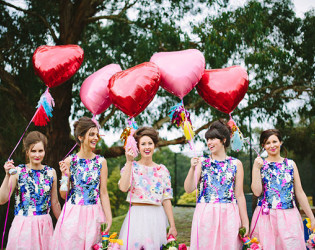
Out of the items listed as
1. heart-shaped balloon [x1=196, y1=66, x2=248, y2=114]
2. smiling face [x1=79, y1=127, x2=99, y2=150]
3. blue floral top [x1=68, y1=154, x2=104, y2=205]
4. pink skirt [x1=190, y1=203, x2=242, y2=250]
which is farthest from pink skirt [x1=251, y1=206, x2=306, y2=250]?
smiling face [x1=79, y1=127, x2=99, y2=150]

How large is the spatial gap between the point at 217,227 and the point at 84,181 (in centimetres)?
121

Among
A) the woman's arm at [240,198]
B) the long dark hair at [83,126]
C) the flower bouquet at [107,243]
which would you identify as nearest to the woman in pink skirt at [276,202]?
the woman's arm at [240,198]

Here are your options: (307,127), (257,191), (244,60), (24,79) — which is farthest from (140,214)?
(307,127)

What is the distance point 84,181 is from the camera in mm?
3447

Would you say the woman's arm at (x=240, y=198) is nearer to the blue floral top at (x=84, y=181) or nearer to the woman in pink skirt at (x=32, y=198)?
the blue floral top at (x=84, y=181)

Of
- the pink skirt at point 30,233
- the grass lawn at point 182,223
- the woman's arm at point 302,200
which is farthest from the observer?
the grass lawn at point 182,223

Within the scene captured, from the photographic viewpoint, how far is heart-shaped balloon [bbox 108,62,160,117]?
357 centimetres

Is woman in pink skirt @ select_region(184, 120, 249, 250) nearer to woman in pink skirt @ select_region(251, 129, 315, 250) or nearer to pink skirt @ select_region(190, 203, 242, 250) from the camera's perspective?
pink skirt @ select_region(190, 203, 242, 250)

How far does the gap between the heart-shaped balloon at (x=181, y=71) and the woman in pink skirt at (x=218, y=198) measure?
50 cm

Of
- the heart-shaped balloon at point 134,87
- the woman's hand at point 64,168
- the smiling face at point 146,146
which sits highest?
the heart-shaped balloon at point 134,87

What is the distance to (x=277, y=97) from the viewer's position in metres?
8.81

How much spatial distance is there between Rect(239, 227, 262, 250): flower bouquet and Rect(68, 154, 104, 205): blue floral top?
127 cm

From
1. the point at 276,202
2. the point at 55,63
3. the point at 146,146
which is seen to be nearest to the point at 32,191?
the point at 146,146

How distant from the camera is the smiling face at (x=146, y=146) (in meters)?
3.55
